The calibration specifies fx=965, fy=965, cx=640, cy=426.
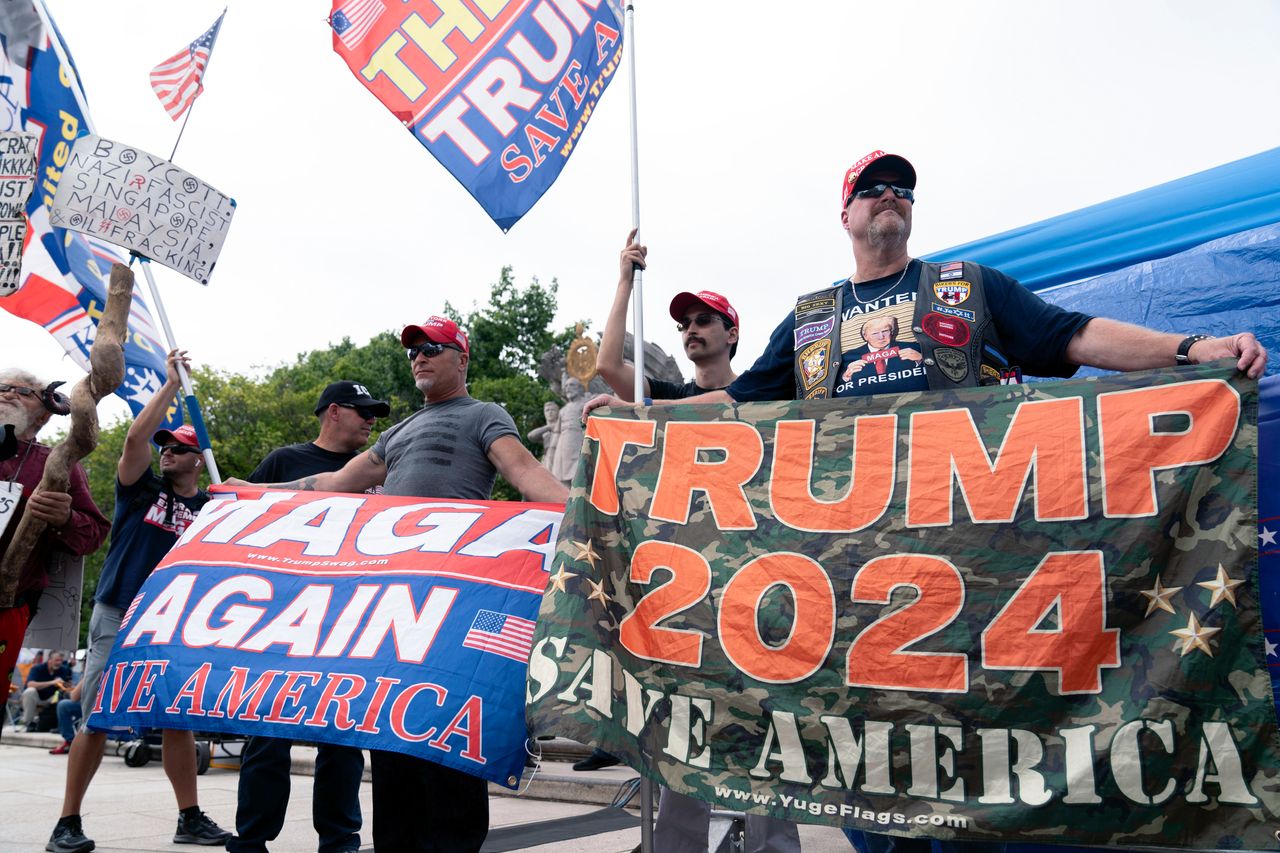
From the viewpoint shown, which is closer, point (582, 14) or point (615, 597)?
point (615, 597)

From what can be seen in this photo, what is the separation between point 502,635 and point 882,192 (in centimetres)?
199

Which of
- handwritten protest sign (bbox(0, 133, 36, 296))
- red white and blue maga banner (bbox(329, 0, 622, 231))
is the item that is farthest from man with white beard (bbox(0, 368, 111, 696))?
red white and blue maga banner (bbox(329, 0, 622, 231))

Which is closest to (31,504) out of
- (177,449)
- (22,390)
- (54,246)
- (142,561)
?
(22,390)

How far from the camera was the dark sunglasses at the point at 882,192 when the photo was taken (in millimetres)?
3213

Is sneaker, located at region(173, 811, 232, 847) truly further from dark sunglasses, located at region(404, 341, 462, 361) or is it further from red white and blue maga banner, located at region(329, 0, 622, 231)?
red white and blue maga banner, located at region(329, 0, 622, 231)

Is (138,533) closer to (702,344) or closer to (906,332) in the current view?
(702,344)

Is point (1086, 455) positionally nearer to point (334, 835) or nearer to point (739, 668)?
point (739, 668)

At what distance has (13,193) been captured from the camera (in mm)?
4512

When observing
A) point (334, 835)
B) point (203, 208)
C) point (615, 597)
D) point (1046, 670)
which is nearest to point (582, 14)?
point (203, 208)

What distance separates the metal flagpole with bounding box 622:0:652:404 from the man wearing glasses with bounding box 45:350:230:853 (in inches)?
91.0

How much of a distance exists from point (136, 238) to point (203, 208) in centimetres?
35

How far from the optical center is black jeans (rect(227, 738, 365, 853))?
3.95 metres

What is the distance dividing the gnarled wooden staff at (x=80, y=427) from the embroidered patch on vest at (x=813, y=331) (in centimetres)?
304

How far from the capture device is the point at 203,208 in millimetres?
4777
